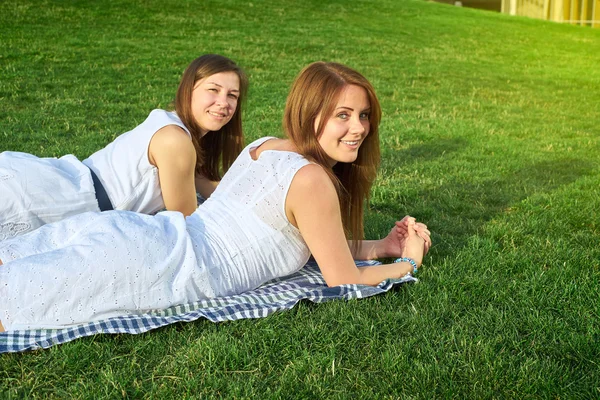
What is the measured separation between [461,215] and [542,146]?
3795 mm

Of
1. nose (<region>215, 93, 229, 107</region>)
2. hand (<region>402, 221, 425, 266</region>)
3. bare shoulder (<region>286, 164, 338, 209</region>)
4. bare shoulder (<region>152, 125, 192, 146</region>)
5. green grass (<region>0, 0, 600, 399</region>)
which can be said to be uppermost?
nose (<region>215, 93, 229, 107</region>)

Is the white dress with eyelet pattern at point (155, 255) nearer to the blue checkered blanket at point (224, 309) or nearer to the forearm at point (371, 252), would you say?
the blue checkered blanket at point (224, 309)

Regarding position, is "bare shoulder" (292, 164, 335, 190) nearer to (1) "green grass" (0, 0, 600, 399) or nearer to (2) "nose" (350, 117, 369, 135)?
(2) "nose" (350, 117, 369, 135)

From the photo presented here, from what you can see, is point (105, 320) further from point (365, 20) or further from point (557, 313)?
point (365, 20)

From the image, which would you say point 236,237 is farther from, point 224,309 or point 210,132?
point 210,132

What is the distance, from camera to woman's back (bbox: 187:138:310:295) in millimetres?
3844

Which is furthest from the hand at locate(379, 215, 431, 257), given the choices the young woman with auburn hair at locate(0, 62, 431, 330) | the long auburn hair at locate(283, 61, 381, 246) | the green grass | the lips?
the lips

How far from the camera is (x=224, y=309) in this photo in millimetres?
3781

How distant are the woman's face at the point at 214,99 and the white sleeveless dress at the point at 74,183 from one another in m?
0.20

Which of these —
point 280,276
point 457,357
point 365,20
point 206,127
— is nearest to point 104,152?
point 206,127

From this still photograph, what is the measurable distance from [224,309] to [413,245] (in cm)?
141

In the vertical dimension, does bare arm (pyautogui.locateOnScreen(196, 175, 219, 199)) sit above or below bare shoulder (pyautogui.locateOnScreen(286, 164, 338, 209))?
below

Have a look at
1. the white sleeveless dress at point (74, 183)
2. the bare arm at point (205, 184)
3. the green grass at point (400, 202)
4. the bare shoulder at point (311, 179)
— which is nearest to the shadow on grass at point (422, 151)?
the green grass at point (400, 202)

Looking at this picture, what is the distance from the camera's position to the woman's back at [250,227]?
12.6 ft
